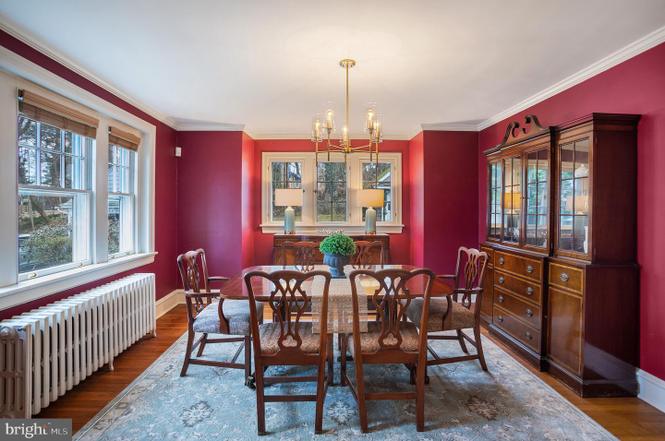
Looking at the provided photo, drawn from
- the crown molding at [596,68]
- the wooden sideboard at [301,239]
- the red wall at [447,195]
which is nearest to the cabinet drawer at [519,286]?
the red wall at [447,195]

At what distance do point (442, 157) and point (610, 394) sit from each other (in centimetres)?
304

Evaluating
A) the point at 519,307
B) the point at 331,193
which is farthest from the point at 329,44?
the point at 331,193

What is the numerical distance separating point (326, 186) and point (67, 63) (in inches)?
129

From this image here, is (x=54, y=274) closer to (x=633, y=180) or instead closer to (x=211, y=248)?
(x=211, y=248)

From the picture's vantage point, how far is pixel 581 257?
2.44 m

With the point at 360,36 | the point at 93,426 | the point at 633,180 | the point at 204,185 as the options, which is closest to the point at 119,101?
the point at 204,185

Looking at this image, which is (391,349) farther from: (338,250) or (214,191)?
(214,191)

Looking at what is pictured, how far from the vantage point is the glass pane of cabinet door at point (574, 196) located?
2.44 metres

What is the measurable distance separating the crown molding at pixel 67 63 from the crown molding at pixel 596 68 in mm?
4027

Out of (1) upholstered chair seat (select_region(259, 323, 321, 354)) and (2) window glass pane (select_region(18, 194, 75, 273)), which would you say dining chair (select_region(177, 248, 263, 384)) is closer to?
(1) upholstered chair seat (select_region(259, 323, 321, 354))

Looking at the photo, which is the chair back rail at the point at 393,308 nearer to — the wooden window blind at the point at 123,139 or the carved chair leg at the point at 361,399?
the carved chair leg at the point at 361,399

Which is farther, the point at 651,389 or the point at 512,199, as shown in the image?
the point at 512,199

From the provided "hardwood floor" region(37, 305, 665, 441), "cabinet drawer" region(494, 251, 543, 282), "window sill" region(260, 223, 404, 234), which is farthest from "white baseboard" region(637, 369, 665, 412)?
"window sill" region(260, 223, 404, 234)

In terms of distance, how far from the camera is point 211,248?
456 centimetres
